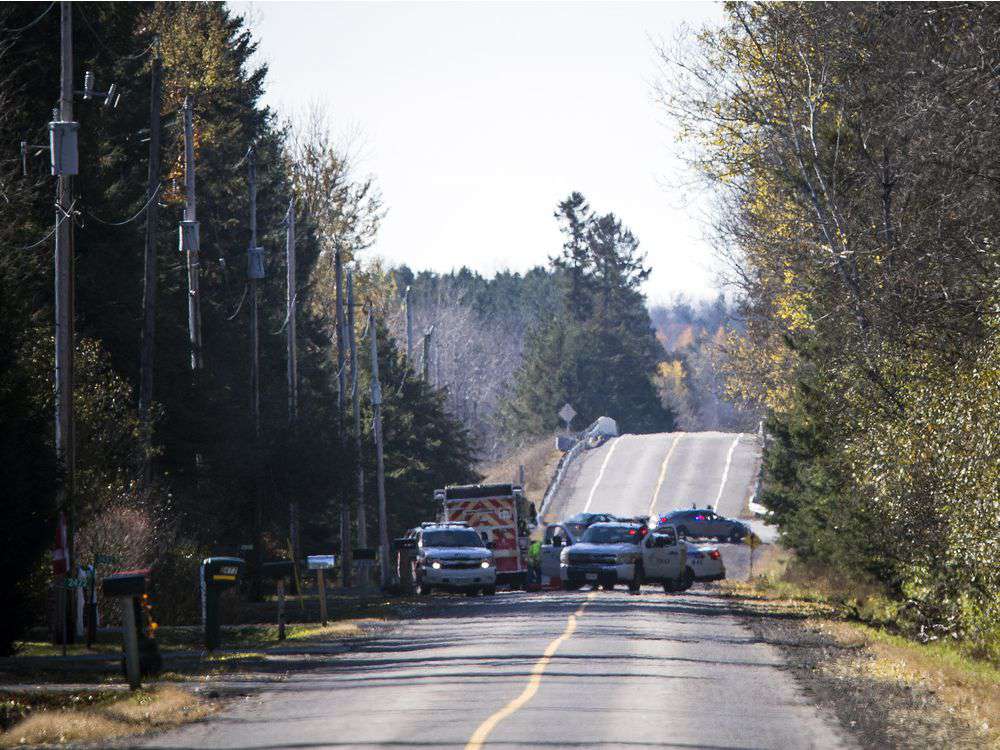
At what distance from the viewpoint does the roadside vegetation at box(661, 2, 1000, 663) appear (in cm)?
2425

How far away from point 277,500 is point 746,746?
34330 millimetres

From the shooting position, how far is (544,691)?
59.5 feet

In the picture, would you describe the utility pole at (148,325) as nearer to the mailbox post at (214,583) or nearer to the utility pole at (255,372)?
the utility pole at (255,372)

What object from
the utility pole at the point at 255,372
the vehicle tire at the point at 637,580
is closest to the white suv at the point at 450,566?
the vehicle tire at the point at 637,580

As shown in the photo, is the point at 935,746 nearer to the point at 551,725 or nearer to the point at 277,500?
the point at 551,725

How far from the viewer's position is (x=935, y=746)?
14766 mm

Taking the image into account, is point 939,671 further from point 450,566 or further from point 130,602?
point 450,566

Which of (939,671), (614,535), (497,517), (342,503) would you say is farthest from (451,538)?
(939,671)

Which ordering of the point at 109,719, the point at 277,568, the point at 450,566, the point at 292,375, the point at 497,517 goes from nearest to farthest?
1. the point at 109,719
2. the point at 277,568
3. the point at 450,566
4. the point at 497,517
5. the point at 292,375

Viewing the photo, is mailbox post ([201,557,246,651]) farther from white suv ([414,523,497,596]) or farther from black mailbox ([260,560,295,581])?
white suv ([414,523,497,596])

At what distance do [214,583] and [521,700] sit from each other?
883cm

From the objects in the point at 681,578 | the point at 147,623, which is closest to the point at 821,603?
the point at 681,578

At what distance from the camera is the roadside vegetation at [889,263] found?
79.6ft

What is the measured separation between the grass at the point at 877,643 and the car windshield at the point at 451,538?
23.1 feet
